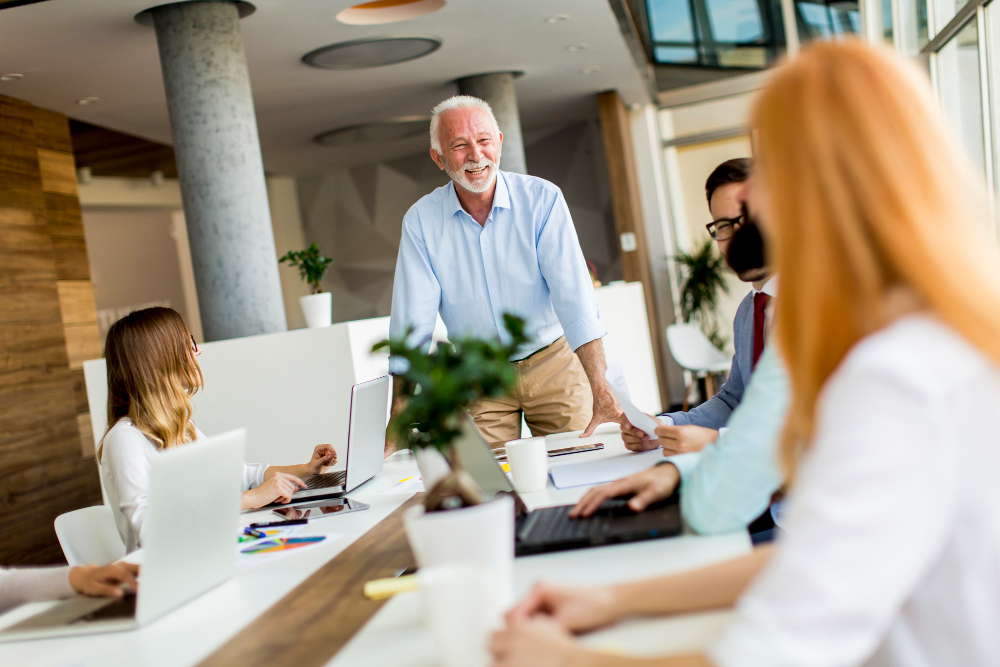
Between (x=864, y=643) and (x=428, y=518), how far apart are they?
1.32ft

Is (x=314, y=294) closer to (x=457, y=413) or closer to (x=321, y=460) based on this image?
(x=321, y=460)

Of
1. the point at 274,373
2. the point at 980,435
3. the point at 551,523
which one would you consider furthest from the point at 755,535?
the point at 274,373

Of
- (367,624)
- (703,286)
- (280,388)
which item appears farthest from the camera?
(703,286)

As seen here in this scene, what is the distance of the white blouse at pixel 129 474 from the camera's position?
1836 mm

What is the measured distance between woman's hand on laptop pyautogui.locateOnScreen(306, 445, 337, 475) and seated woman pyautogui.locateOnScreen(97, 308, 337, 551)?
0.17m

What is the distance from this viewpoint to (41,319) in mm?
5090

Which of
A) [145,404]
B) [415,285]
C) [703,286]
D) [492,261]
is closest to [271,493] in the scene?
[145,404]

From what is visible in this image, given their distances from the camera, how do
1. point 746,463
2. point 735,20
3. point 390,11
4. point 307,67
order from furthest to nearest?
point 735,20 < point 307,67 < point 390,11 < point 746,463

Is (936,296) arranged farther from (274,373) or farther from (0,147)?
(0,147)

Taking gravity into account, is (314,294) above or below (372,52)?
below

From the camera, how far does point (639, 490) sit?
1336 mm

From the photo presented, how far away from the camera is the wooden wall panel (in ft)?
15.7

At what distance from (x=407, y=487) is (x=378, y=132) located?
6326mm

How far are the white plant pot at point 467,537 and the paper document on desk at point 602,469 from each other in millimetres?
749
